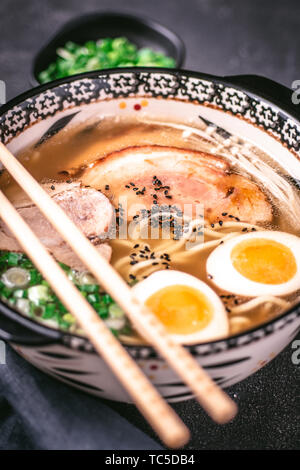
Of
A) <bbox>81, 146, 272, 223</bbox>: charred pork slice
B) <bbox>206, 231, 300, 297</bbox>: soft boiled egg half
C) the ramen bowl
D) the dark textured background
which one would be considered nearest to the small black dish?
the dark textured background

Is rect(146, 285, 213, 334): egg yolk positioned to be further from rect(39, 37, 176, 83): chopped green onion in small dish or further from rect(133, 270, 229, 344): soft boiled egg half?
rect(39, 37, 176, 83): chopped green onion in small dish

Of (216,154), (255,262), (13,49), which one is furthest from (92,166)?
(13,49)

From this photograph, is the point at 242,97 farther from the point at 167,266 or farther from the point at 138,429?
the point at 138,429

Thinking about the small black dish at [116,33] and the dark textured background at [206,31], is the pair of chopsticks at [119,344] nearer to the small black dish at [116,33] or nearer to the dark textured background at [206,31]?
the dark textured background at [206,31]

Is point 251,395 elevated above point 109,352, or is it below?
below

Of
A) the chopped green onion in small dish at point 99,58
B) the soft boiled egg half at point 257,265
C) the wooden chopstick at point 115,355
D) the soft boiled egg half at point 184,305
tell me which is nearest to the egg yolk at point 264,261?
the soft boiled egg half at point 257,265

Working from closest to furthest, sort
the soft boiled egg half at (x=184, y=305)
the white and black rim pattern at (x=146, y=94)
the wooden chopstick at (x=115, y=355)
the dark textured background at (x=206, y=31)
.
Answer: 1. the wooden chopstick at (x=115, y=355)
2. the soft boiled egg half at (x=184, y=305)
3. the white and black rim pattern at (x=146, y=94)
4. the dark textured background at (x=206, y=31)
